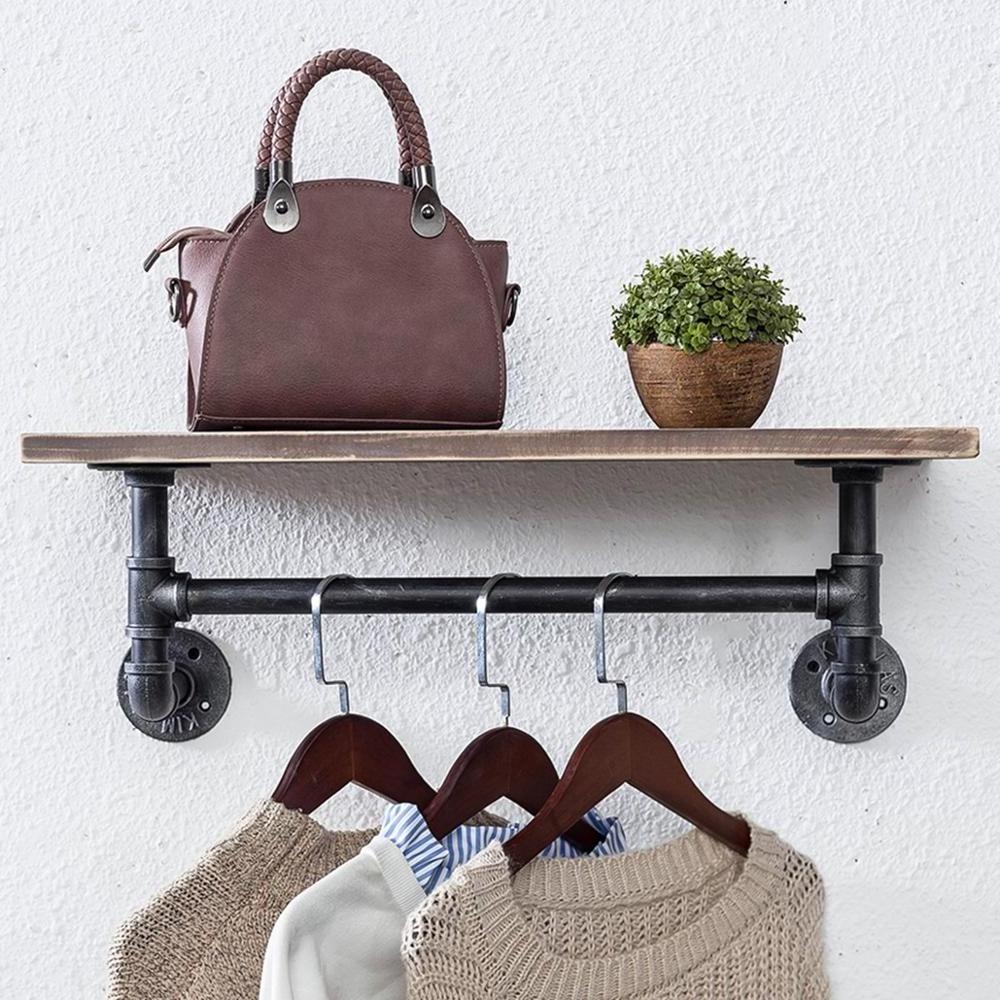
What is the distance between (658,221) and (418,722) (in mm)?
368

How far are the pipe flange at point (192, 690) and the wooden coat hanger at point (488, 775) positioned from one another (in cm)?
19

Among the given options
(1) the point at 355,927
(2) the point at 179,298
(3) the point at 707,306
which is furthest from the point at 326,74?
(1) the point at 355,927

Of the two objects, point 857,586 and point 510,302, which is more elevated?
point 510,302

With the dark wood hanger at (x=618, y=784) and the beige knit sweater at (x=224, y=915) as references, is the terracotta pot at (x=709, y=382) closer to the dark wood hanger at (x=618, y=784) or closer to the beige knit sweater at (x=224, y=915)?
the dark wood hanger at (x=618, y=784)

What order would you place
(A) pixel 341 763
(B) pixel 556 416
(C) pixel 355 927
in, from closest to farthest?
(C) pixel 355 927
(A) pixel 341 763
(B) pixel 556 416

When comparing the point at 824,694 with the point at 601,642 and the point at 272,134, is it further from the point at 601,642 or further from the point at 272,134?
the point at 272,134

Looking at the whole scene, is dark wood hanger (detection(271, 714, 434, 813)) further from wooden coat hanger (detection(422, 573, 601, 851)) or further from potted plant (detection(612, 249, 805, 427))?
potted plant (detection(612, 249, 805, 427))

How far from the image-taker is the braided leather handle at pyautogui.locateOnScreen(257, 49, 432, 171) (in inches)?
29.3

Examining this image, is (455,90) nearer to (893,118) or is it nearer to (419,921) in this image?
(893,118)

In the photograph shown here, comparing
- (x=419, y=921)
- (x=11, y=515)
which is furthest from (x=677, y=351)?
(x=11, y=515)

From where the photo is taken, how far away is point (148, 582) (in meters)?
0.81

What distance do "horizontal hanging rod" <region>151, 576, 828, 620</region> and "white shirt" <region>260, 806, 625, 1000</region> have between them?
124 millimetres

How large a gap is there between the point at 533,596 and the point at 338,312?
0.64ft

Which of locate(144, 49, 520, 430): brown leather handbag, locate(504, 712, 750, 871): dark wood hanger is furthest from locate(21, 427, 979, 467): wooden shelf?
locate(504, 712, 750, 871): dark wood hanger
